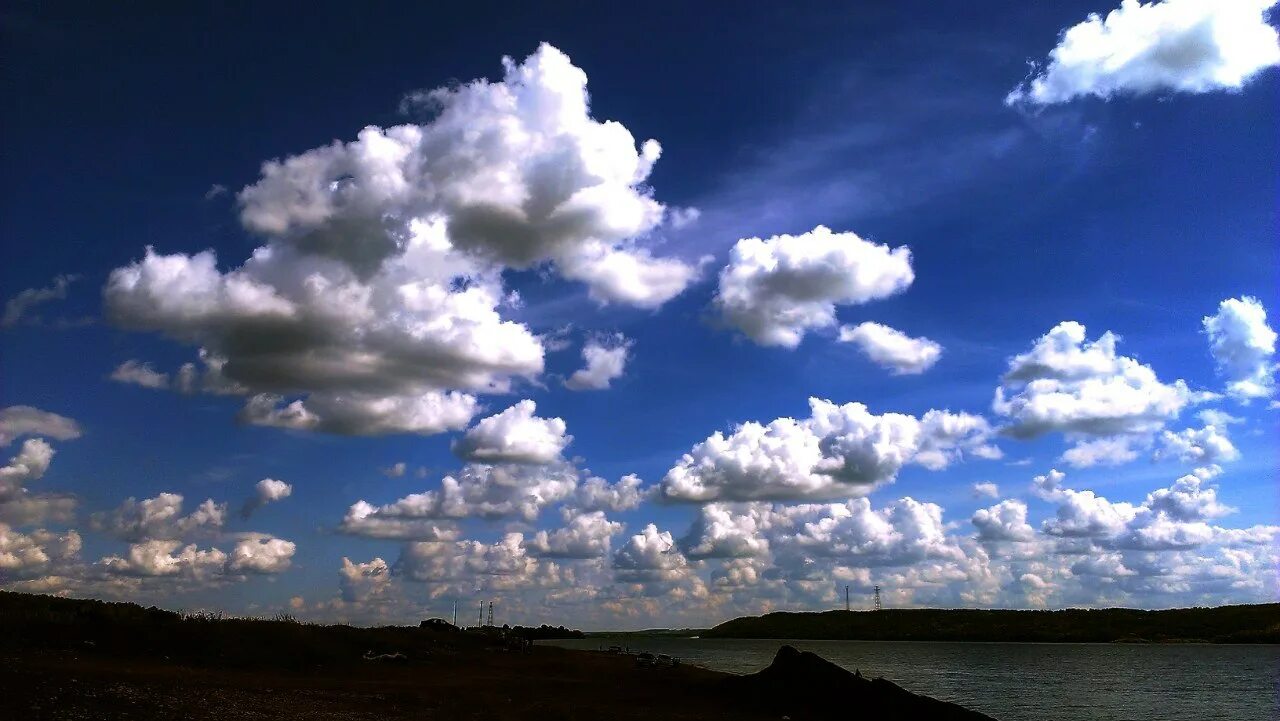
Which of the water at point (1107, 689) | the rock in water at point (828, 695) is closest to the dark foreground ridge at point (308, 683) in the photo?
the rock in water at point (828, 695)

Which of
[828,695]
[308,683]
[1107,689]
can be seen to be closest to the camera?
[828,695]

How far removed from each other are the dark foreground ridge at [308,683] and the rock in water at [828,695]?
9 centimetres

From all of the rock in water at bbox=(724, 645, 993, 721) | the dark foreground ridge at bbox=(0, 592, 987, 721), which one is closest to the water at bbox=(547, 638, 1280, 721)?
the rock in water at bbox=(724, 645, 993, 721)

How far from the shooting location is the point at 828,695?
52.9 m

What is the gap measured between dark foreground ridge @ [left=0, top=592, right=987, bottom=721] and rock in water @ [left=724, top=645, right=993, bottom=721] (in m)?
0.09

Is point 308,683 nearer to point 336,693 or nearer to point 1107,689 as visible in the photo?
point 336,693

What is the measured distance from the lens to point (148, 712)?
35.7 m

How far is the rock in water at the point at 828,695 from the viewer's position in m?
48.5

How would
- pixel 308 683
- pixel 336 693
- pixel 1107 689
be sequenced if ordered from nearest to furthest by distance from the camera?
pixel 336 693, pixel 308 683, pixel 1107 689

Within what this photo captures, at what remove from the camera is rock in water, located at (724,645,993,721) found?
1911 inches

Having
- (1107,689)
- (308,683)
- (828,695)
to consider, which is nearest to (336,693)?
(308,683)

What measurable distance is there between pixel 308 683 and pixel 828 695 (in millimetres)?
35537

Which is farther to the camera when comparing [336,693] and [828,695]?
[828,695]

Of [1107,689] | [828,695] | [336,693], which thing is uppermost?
[336,693]
